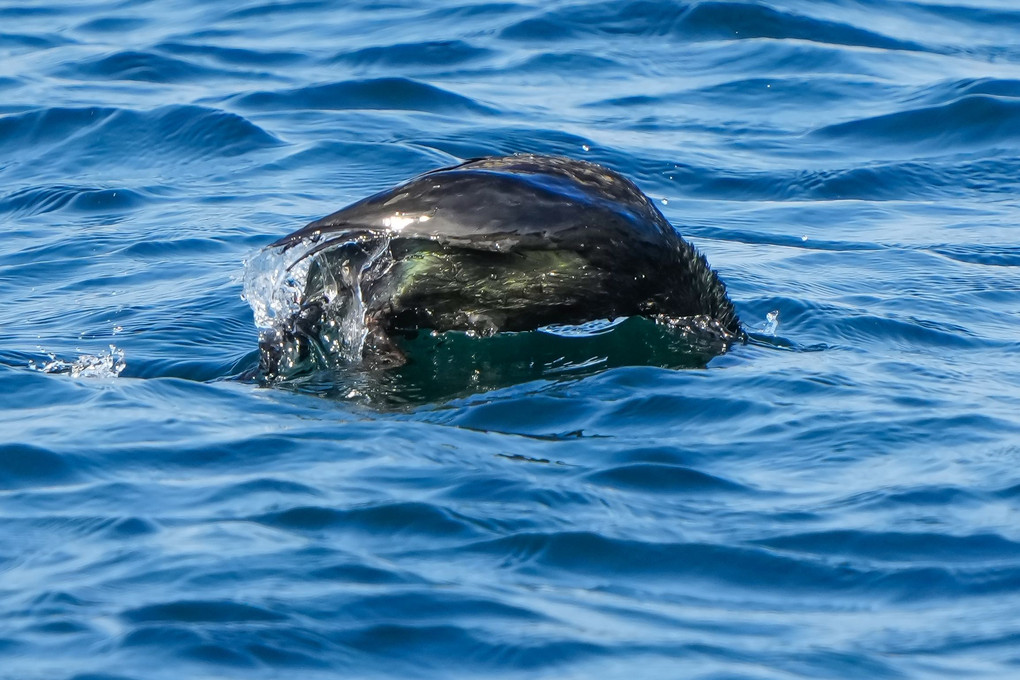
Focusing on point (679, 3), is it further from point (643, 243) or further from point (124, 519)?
point (124, 519)

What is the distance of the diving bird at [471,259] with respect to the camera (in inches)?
234

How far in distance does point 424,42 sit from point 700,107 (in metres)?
2.81

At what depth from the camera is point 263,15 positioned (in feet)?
48.7

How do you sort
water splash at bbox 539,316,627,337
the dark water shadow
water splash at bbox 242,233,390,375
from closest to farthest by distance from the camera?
the dark water shadow → water splash at bbox 242,233,390,375 → water splash at bbox 539,316,627,337

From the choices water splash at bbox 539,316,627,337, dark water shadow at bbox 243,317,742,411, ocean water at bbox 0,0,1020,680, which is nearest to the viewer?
ocean water at bbox 0,0,1020,680

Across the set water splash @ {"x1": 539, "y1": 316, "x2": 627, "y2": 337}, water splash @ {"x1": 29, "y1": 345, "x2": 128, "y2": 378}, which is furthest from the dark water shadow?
water splash @ {"x1": 29, "y1": 345, "x2": 128, "y2": 378}

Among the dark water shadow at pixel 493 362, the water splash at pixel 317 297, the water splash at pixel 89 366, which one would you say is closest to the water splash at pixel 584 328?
the dark water shadow at pixel 493 362

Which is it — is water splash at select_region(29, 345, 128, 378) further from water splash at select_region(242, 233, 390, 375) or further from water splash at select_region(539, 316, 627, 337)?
water splash at select_region(539, 316, 627, 337)

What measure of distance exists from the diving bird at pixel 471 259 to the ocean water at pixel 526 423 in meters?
0.19

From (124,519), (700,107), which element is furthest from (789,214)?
(124,519)

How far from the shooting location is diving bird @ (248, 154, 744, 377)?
5.94 meters

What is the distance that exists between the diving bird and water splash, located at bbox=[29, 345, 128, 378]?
68 cm

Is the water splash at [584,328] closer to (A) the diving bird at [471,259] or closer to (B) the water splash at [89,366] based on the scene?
(A) the diving bird at [471,259]

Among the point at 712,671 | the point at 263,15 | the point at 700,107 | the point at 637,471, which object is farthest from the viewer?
the point at 263,15
